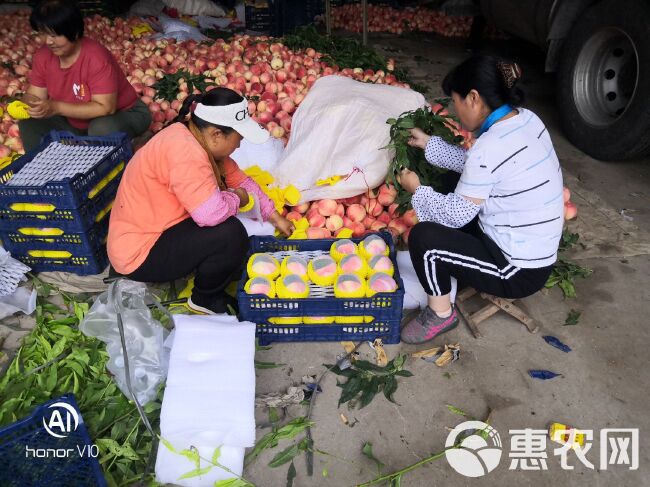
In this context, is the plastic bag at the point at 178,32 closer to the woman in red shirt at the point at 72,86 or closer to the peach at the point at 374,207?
the woman in red shirt at the point at 72,86

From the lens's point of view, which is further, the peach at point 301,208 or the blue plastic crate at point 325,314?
the peach at point 301,208

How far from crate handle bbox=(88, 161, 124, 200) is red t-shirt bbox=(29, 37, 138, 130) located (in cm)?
54

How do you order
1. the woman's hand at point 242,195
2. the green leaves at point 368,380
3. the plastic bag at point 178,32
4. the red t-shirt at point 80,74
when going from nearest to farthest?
the green leaves at point 368,380, the woman's hand at point 242,195, the red t-shirt at point 80,74, the plastic bag at point 178,32

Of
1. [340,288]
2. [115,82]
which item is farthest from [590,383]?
[115,82]

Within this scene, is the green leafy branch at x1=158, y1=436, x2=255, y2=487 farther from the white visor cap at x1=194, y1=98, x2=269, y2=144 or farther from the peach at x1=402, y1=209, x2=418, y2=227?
the peach at x1=402, y1=209, x2=418, y2=227

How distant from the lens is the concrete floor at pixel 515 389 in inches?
81.6

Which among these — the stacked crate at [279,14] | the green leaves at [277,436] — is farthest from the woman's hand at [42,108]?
the stacked crate at [279,14]

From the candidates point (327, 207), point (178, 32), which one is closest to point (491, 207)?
point (327, 207)

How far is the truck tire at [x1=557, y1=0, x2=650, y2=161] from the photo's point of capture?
3.81m

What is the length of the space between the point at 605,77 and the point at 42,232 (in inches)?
174

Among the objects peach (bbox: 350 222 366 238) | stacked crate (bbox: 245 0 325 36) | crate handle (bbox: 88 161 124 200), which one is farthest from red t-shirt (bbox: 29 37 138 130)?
stacked crate (bbox: 245 0 325 36)

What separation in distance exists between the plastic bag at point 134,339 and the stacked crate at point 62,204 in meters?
0.76

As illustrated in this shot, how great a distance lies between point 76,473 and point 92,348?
74 cm

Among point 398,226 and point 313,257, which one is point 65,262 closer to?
point 313,257
